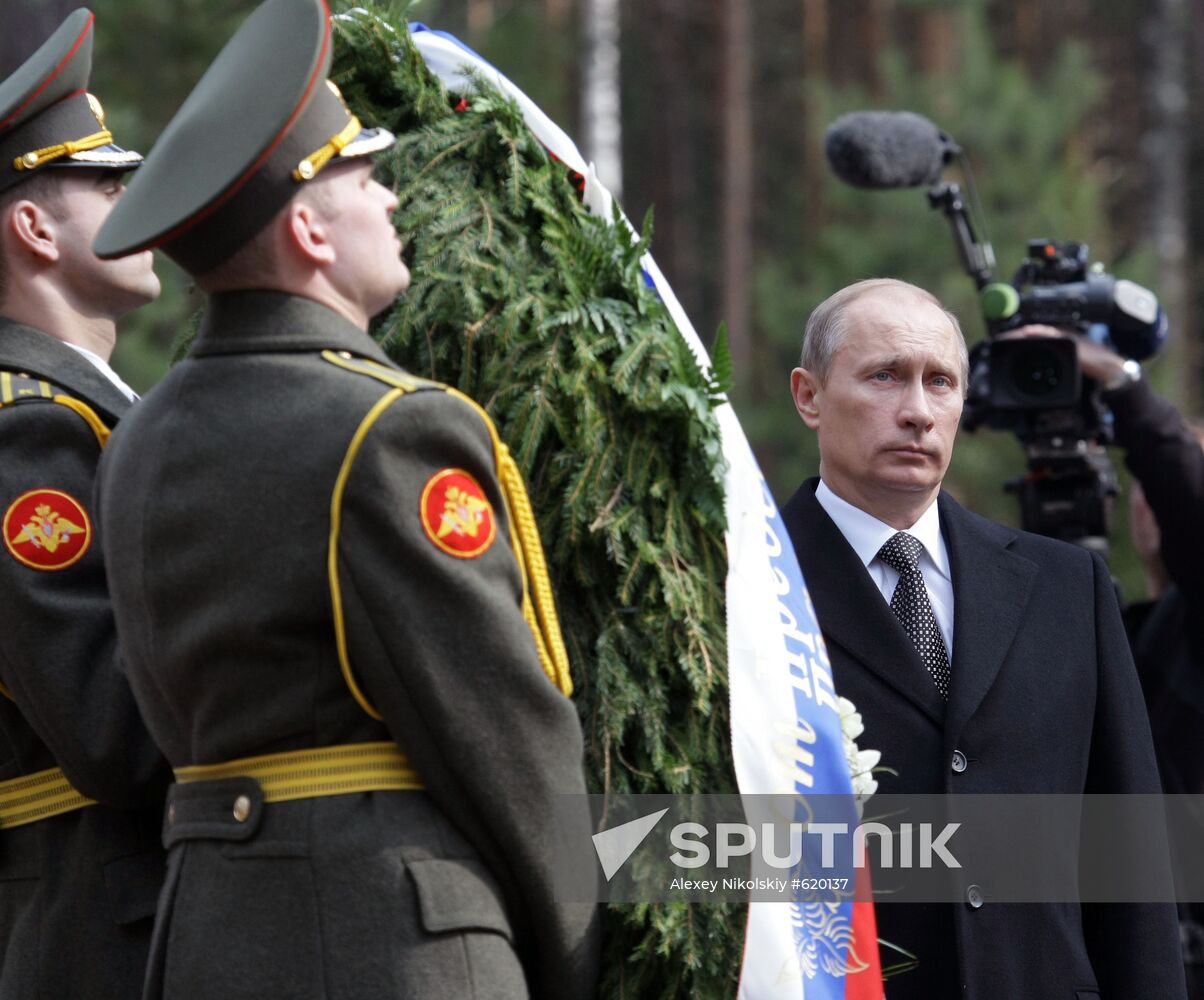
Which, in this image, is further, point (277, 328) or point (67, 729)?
point (67, 729)

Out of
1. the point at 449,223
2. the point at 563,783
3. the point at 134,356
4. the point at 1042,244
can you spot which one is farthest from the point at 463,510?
the point at 134,356

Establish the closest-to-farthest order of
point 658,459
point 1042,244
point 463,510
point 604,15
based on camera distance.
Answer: point 463,510 → point 658,459 → point 1042,244 → point 604,15

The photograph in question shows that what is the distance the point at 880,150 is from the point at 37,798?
241 cm

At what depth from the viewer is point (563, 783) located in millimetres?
2154

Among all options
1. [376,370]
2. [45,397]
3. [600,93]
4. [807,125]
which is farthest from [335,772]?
[807,125]

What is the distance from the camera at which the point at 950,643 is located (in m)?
2.83

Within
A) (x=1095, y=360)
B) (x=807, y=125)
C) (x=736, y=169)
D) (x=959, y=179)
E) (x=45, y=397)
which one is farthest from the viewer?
(x=807, y=125)

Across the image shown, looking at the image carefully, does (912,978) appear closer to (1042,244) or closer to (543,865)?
(543,865)

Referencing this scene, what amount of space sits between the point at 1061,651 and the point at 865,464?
1.43 feet

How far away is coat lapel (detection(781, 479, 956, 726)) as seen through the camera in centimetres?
275

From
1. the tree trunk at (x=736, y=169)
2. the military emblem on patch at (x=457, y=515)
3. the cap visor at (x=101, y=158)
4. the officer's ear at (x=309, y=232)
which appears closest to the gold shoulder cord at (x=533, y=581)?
the military emblem on patch at (x=457, y=515)

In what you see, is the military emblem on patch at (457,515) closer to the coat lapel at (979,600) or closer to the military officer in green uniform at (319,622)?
the military officer in green uniform at (319,622)

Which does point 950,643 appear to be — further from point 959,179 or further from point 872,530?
point 959,179

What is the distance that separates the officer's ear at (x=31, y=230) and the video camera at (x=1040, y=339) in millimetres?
1924
